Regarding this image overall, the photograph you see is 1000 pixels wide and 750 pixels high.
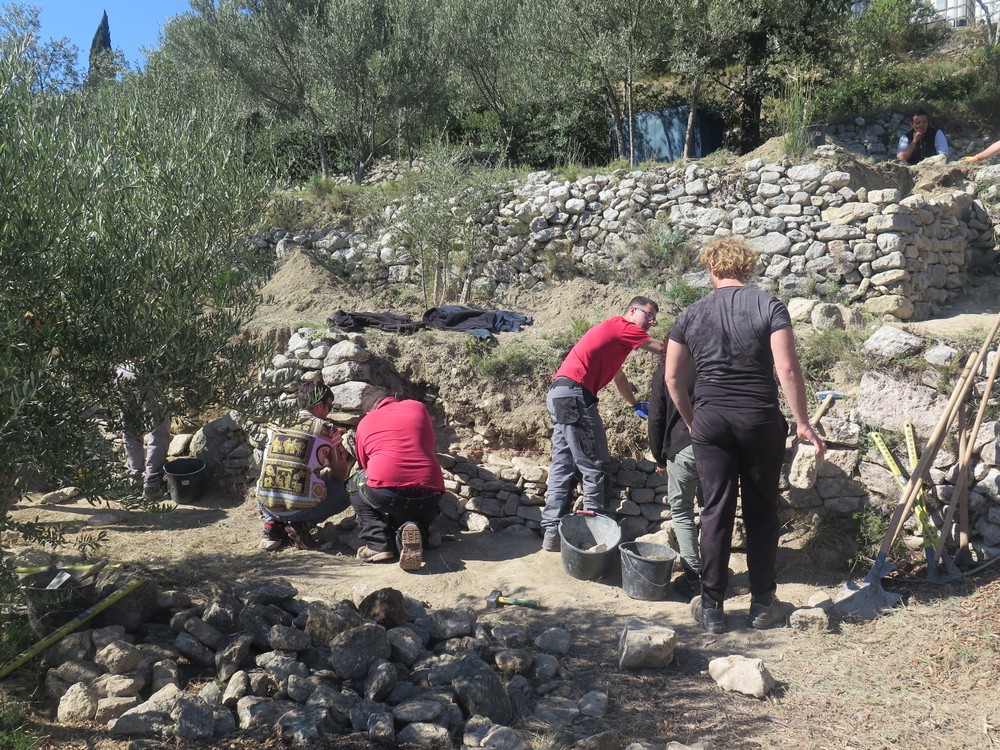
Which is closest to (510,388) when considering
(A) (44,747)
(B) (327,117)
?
(A) (44,747)

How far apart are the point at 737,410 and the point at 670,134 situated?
9714mm

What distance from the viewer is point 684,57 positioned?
446 inches

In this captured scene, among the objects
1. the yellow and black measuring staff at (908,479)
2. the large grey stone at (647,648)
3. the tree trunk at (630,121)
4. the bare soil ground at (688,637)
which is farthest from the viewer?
the tree trunk at (630,121)

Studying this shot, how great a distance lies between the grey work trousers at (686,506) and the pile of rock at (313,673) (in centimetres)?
104

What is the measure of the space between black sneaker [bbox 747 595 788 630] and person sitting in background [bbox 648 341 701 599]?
1.82ft

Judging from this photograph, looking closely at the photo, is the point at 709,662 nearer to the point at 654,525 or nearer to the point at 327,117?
the point at 654,525

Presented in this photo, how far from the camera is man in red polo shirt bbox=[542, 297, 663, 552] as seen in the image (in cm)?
553

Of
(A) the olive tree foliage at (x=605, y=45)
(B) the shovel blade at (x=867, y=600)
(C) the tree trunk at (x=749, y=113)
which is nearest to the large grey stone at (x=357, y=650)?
(B) the shovel blade at (x=867, y=600)

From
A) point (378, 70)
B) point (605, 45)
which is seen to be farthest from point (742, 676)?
point (378, 70)

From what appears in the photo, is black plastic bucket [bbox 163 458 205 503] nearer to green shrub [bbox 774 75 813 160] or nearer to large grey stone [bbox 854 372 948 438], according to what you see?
large grey stone [bbox 854 372 948 438]

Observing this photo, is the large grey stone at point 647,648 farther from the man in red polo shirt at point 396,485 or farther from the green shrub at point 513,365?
the green shrub at point 513,365

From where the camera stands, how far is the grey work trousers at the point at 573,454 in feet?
18.2

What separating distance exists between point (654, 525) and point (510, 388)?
1.83m

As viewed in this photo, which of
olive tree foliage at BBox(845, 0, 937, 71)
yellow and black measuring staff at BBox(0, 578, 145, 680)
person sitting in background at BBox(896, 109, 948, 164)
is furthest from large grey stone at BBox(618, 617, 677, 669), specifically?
olive tree foliage at BBox(845, 0, 937, 71)
